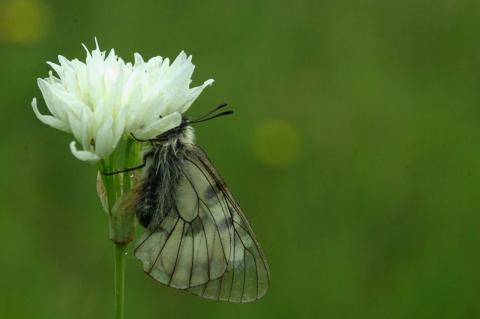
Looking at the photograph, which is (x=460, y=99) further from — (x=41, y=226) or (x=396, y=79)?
(x=41, y=226)

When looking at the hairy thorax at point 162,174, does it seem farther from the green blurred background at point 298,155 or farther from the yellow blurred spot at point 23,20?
the yellow blurred spot at point 23,20

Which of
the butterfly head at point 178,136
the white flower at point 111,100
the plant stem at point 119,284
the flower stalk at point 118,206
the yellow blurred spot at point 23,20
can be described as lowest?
the plant stem at point 119,284

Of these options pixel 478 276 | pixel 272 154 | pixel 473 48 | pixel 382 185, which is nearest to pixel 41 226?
pixel 272 154

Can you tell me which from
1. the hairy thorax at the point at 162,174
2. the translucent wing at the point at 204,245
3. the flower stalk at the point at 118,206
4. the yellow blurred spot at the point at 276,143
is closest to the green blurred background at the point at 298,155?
the yellow blurred spot at the point at 276,143

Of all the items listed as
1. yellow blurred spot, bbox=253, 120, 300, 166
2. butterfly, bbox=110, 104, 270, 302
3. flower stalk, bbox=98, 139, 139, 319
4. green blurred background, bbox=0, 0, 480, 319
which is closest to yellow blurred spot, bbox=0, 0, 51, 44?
green blurred background, bbox=0, 0, 480, 319

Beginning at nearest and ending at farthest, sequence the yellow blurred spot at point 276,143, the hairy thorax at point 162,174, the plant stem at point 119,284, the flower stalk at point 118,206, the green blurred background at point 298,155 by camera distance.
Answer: the plant stem at point 119,284
the flower stalk at point 118,206
the hairy thorax at point 162,174
the green blurred background at point 298,155
the yellow blurred spot at point 276,143

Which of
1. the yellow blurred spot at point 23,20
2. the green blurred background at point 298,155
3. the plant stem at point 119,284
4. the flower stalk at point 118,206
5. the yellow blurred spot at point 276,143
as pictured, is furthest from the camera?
the yellow blurred spot at point 23,20

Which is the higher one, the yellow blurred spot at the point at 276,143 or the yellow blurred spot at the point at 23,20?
the yellow blurred spot at the point at 23,20

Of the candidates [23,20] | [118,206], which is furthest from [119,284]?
[23,20]
